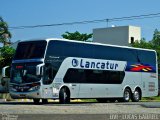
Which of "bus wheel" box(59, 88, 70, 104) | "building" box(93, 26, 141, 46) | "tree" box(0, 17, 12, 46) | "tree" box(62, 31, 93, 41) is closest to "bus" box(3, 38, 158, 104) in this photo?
"bus wheel" box(59, 88, 70, 104)

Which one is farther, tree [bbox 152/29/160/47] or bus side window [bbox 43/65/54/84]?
tree [bbox 152/29/160/47]

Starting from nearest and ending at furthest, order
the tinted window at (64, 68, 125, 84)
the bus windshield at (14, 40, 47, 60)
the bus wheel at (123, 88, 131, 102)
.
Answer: the bus windshield at (14, 40, 47, 60), the tinted window at (64, 68, 125, 84), the bus wheel at (123, 88, 131, 102)

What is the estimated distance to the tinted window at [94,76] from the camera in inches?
1235

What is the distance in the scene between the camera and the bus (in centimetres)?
2977

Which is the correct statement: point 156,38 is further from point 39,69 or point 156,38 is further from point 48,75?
point 39,69

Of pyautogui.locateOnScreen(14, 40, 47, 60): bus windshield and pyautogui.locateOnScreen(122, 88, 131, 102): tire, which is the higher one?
pyautogui.locateOnScreen(14, 40, 47, 60): bus windshield

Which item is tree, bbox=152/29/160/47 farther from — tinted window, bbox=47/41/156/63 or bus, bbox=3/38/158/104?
bus, bbox=3/38/158/104

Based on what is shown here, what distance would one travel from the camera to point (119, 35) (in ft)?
305

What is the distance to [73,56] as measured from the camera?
31312 mm

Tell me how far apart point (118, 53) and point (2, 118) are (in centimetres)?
2061

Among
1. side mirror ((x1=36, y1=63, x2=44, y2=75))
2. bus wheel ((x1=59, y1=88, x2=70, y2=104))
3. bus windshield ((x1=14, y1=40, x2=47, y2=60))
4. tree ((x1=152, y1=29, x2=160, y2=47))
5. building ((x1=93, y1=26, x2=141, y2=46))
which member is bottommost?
bus wheel ((x1=59, y1=88, x2=70, y2=104))

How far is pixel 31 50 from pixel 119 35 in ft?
208

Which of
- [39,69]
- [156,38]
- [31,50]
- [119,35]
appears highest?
[119,35]

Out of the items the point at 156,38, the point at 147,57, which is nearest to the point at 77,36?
the point at 156,38
